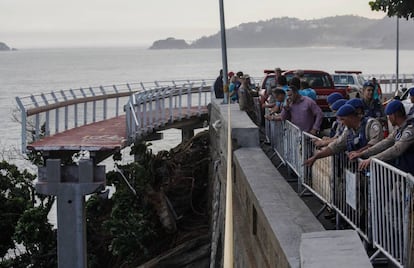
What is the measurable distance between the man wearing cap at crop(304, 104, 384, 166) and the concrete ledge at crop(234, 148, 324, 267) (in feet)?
2.61

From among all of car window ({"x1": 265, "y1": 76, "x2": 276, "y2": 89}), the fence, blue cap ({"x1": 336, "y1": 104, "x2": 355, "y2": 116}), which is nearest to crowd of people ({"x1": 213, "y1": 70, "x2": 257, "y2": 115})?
car window ({"x1": 265, "y1": 76, "x2": 276, "y2": 89})

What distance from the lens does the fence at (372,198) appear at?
19.8 ft

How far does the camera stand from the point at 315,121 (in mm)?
11906

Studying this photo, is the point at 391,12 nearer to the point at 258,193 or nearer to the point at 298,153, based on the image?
the point at 298,153

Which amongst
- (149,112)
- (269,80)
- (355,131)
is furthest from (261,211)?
(149,112)

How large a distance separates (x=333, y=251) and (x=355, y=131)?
2884 mm

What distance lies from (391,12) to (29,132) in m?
10.2

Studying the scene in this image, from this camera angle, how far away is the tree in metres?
15.6

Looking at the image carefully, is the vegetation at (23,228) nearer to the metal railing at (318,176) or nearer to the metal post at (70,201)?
the metal post at (70,201)

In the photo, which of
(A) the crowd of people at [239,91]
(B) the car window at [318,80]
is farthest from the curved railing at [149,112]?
(B) the car window at [318,80]

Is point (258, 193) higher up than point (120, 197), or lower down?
higher up

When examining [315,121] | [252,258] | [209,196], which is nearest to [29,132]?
[209,196]

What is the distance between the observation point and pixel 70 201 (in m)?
16.7

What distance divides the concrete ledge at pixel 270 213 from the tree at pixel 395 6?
5546 millimetres
